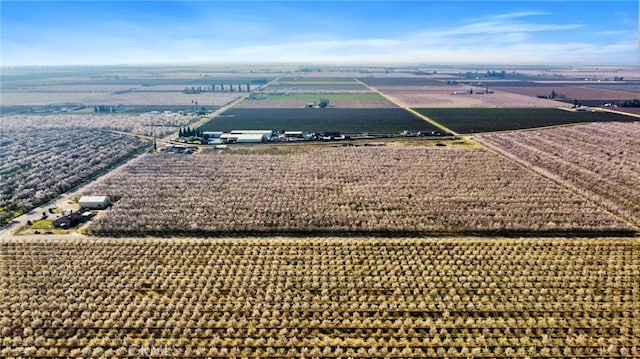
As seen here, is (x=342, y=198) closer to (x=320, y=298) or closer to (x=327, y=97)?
(x=320, y=298)

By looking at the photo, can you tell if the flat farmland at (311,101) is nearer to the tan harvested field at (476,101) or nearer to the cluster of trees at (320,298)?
the tan harvested field at (476,101)

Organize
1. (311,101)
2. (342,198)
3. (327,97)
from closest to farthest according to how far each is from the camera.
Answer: (342,198), (311,101), (327,97)

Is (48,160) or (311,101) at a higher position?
(311,101)

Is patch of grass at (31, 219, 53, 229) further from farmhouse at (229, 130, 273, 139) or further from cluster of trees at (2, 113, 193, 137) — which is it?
cluster of trees at (2, 113, 193, 137)

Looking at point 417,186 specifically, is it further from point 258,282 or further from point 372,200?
point 258,282

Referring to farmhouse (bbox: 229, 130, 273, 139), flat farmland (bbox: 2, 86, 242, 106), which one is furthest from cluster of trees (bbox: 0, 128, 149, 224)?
flat farmland (bbox: 2, 86, 242, 106)

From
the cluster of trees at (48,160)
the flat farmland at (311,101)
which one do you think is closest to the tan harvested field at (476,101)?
the flat farmland at (311,101)

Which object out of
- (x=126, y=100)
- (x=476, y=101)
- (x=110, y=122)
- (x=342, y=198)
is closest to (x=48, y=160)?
(x=110, y=122)
